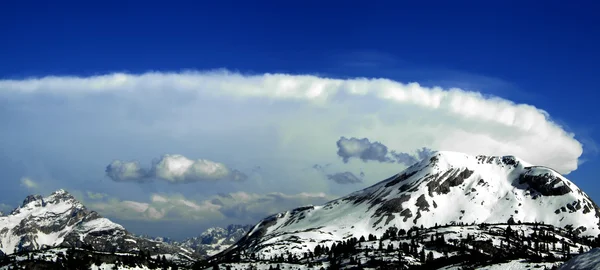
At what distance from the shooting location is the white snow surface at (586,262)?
43.3m

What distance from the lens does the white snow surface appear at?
142ft

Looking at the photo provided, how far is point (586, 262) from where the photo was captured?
147ft

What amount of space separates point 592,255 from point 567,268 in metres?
2.07

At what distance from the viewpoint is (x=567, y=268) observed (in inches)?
1811

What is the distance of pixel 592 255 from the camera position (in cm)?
4575
